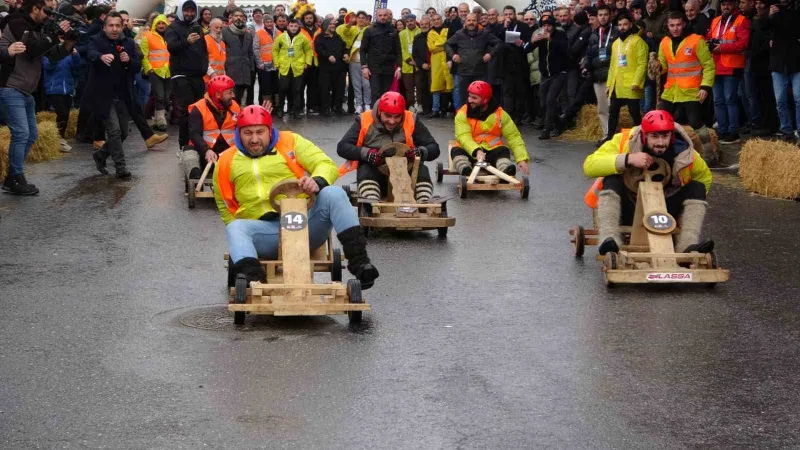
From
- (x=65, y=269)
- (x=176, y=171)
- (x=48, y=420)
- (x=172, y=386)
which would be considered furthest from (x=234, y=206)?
(x=176, y=171)

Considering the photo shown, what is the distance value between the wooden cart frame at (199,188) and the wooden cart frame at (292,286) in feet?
16.0

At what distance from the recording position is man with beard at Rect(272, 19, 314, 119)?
2564 centimetres

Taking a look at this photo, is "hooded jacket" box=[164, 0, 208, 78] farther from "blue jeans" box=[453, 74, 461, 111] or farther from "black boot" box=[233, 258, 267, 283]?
"black boot" box=[233, 258, 267, 283]

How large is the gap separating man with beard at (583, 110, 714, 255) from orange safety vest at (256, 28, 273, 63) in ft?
55.2

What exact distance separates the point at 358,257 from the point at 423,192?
13.6 feet

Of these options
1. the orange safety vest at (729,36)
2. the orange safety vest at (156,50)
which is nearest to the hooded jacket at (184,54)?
the orange safety vest at (156,50)

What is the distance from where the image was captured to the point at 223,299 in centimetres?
871

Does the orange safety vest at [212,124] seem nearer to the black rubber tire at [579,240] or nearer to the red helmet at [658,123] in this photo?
the black rubber tire at [579,240]

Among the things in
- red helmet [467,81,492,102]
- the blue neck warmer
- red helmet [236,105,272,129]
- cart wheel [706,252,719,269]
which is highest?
red helmet [236,105,272,129]

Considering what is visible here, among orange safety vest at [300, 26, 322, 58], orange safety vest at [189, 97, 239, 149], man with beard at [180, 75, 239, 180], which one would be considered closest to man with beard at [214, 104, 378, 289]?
man with beard at [180, 75, 239, 180]

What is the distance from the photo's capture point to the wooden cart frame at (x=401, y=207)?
11.5 meters

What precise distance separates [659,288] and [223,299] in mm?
2966

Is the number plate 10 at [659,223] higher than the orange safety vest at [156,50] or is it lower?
lower

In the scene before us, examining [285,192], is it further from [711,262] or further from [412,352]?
[711,262]
